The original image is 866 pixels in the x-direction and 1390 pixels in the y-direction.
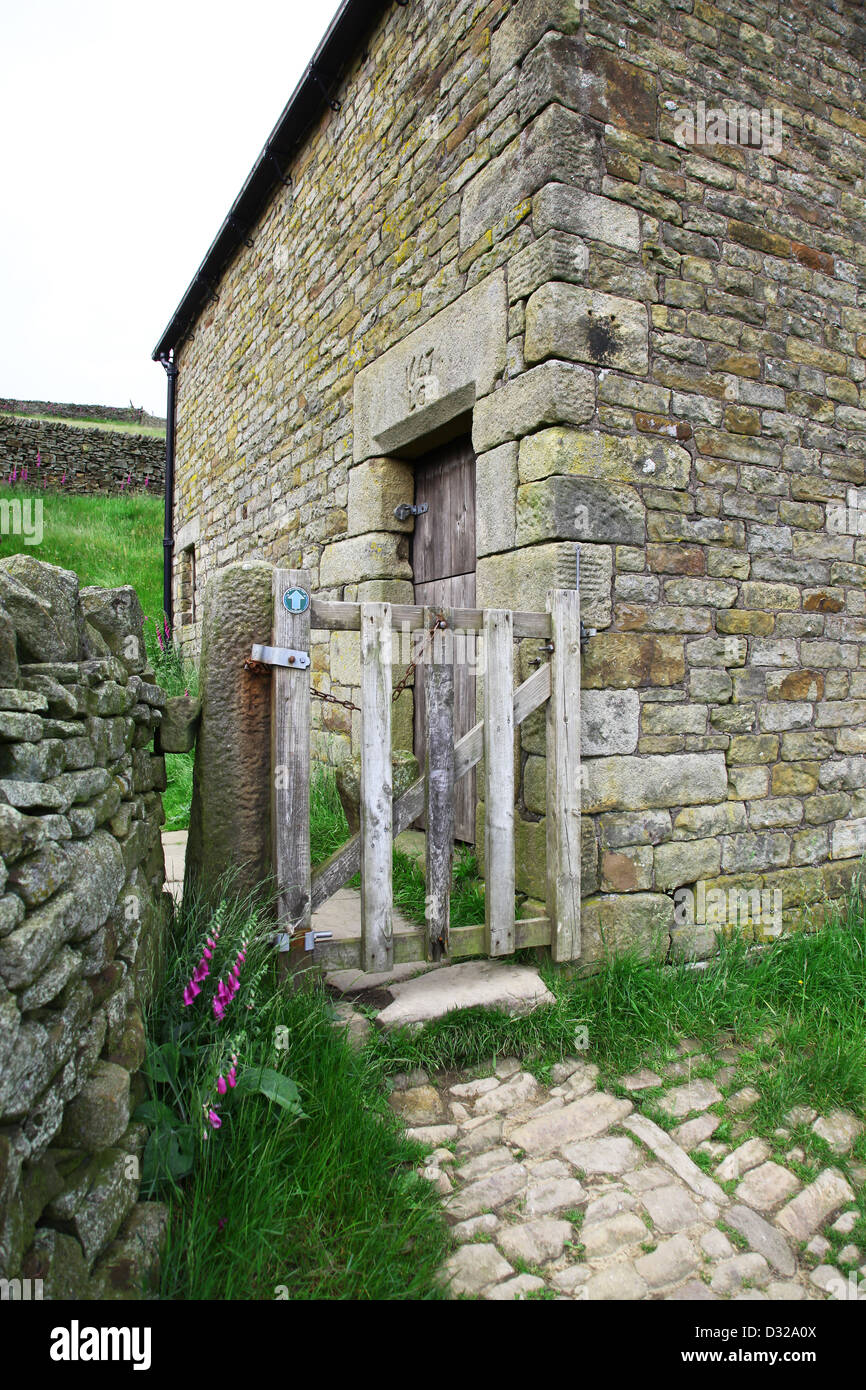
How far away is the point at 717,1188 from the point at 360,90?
5688 millimetres

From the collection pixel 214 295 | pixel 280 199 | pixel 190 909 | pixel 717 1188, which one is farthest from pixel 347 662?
pixel 214 295

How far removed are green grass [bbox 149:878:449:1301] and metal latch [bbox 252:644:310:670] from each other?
772 millimetres

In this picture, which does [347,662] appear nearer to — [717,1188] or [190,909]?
[190,909]

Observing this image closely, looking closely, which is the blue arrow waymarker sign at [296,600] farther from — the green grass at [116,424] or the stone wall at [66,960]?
the green grass at [116,424]

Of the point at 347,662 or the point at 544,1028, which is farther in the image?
the point at 347,662

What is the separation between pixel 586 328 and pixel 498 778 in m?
1.75

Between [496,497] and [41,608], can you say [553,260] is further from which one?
[41,608]

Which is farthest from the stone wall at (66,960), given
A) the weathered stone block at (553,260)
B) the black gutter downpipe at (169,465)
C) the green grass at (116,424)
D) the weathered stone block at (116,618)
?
the green grass at (116,424)

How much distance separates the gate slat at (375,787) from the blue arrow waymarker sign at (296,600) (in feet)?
0.62

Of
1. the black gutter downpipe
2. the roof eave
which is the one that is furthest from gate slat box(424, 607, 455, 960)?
the black gutter downpipe

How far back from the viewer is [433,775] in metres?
2.63

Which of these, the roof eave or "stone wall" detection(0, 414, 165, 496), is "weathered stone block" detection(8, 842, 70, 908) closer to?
the roof eave

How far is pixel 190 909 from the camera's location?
7.81 ft

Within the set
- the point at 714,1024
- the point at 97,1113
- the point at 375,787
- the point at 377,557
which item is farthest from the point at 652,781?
the point at 97,1113
